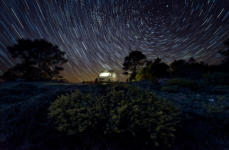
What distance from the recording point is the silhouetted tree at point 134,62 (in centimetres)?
3076

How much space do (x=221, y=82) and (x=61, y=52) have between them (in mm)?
27809

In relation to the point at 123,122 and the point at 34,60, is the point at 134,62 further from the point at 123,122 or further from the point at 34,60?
the point at 123,122

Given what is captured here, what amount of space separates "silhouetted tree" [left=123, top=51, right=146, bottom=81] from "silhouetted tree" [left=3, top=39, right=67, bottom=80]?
18.5 metres

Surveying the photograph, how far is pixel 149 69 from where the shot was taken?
685 inches

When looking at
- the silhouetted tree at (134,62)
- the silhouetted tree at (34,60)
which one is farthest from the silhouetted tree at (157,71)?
the silhouetted tree at (34,60)

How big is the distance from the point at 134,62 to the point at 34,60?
25.2 meters

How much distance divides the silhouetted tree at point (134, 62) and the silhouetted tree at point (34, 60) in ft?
60.8

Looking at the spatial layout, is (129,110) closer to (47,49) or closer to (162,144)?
(162,144)

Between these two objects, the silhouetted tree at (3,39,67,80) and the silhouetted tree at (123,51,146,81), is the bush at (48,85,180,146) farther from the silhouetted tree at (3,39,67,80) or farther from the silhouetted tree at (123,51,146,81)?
the silhouetted tree at (123,51,146,81)

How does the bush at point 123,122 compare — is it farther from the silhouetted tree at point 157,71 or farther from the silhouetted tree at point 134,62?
the silhouetted tree at point 134,62

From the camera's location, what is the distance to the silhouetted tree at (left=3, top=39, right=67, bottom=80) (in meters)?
21.1

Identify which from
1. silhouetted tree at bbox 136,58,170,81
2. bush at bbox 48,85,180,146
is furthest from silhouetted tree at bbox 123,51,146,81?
bush at bbox 48,85,180,146

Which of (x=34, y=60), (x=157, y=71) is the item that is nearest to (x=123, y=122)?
(x=157, y=71)

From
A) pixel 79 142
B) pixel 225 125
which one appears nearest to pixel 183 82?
pixel 225 125
